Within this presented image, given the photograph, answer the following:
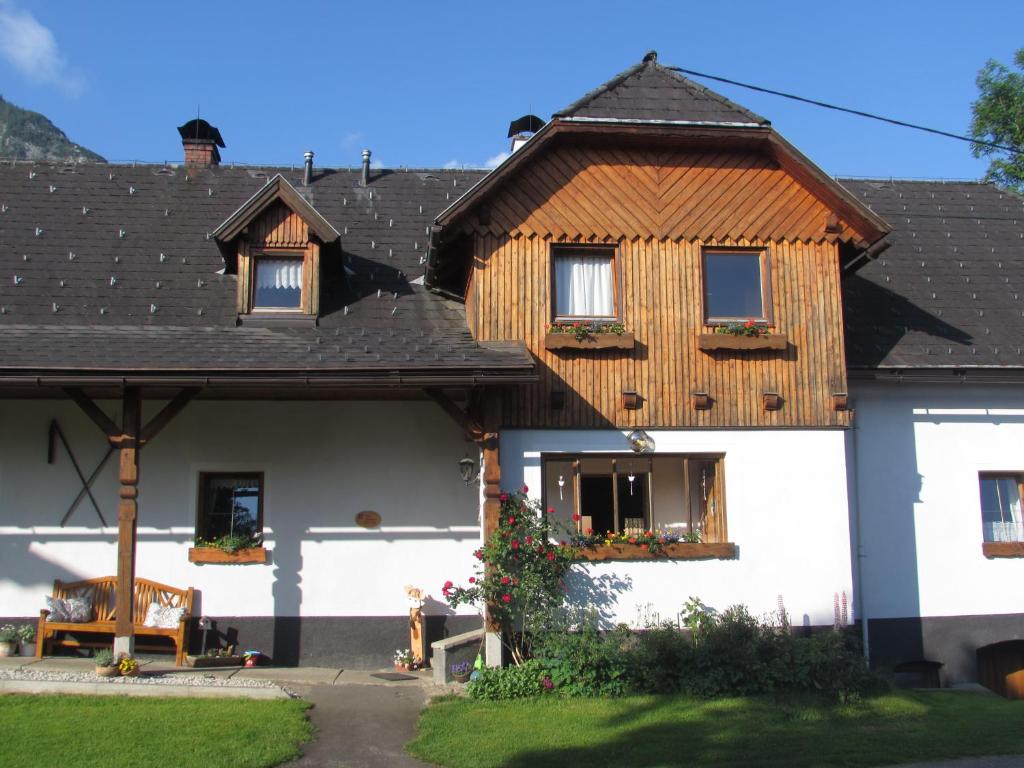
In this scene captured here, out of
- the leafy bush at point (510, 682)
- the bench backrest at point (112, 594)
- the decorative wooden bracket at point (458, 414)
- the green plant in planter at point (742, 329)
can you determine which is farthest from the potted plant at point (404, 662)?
the green plant in planter at point (742, 329)

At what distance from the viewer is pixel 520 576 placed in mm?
10805

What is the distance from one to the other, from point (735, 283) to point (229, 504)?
7.17 m

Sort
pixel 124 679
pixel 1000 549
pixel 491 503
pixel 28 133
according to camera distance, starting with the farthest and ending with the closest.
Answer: pixel 28 133
pixel 1000 549
pixel 491 503
pixel 124 679

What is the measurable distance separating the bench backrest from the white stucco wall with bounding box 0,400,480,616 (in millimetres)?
123

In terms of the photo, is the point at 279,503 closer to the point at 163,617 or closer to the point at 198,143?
the point at 163,617

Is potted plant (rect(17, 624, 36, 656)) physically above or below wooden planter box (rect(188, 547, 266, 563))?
below

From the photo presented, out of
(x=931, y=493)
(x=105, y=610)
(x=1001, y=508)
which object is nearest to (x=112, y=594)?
(x=105, y=610)

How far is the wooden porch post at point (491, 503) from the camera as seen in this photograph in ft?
35.1

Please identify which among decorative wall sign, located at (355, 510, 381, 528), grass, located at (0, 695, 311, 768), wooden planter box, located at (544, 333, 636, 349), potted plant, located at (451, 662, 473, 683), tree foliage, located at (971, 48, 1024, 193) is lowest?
grass, located at (0, 695, 311, 768)

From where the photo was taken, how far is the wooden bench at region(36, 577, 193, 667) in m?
11.6

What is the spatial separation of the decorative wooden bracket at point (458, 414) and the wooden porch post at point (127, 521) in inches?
129

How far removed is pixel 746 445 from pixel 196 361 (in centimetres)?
652

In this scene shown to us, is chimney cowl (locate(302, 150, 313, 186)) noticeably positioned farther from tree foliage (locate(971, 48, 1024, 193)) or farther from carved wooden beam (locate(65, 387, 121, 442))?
tree foliage (locate(971, 48, 1024, 193))

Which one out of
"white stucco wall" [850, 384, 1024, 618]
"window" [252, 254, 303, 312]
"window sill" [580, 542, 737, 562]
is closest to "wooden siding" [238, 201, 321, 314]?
"window" [252, 254, 303, 312]
